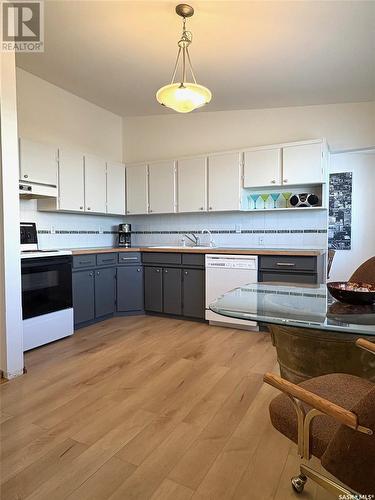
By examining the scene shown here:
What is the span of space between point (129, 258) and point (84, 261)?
0.70 m

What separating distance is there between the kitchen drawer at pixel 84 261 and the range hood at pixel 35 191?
774 millimetres

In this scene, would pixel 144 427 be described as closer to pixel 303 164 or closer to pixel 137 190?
pixel 303 164

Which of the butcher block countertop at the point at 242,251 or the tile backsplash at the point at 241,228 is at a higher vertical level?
the tile backsplash at the point at 241,228

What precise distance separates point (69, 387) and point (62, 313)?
45.9 inches

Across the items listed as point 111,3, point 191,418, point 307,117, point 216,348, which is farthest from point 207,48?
point 191,418

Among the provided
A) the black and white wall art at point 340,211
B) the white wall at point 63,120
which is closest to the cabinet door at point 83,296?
the white wall at point 63,120

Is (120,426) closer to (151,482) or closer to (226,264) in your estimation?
(151,482)

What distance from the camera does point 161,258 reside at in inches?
165

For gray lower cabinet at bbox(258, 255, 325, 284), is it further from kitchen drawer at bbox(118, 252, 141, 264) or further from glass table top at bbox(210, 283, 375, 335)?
kitchen drawer at bbox(118, 252, 141, 264)

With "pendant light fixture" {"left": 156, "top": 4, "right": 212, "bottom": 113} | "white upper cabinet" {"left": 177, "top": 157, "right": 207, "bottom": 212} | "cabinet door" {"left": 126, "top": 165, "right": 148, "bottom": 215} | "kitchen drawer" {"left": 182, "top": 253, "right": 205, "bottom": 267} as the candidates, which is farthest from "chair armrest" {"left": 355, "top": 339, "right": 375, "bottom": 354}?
"cabinet door" {"left": 126, "top": 165, "right": 148, "bottom": 215}

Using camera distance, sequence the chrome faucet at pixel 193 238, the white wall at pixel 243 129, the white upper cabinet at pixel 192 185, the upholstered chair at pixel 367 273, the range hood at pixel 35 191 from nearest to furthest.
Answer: the upholstered chair at pixel 367 273, the range hood at pixel 35 191, the white wall at pixel 243 129, the white upper cabinet at pixel 192 185, the chrome faucet at pixel 193 238

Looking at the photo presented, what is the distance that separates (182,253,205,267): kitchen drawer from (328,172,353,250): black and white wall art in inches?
68.4

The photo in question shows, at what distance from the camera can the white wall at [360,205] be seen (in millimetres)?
3906

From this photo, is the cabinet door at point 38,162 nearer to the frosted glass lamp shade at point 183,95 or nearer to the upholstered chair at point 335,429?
the frosted glass lamp shade at point 183,95
